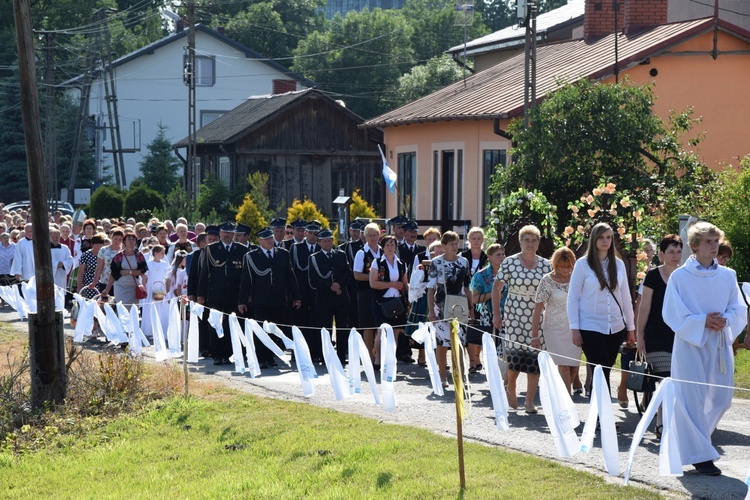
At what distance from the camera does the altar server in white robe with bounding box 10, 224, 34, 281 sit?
870 inches

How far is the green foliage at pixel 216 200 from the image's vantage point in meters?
42.9

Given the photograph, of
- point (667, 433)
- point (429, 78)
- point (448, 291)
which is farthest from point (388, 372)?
point (429, 78)

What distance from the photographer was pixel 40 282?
1190 centimetres

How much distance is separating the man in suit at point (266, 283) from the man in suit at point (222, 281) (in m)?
0.33

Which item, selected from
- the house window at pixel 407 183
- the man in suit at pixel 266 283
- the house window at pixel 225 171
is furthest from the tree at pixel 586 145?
the house window at pixel 225 171

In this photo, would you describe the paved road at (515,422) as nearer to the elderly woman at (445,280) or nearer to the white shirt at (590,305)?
the elderly woman at (445,280)

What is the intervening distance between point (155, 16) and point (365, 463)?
257 feet

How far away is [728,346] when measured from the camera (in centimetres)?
856

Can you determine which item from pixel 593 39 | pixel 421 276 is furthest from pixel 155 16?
pixel 421 276

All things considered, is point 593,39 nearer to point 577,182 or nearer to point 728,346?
point 577,182

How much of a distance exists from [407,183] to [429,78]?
45230 mm

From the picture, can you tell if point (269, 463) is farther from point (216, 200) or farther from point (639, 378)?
point (216, 200)

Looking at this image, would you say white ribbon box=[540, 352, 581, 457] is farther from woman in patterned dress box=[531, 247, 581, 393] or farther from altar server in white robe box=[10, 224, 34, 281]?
altar server in white robe box=[10, 224, 34, 281]

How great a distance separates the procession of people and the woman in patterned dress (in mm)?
12
